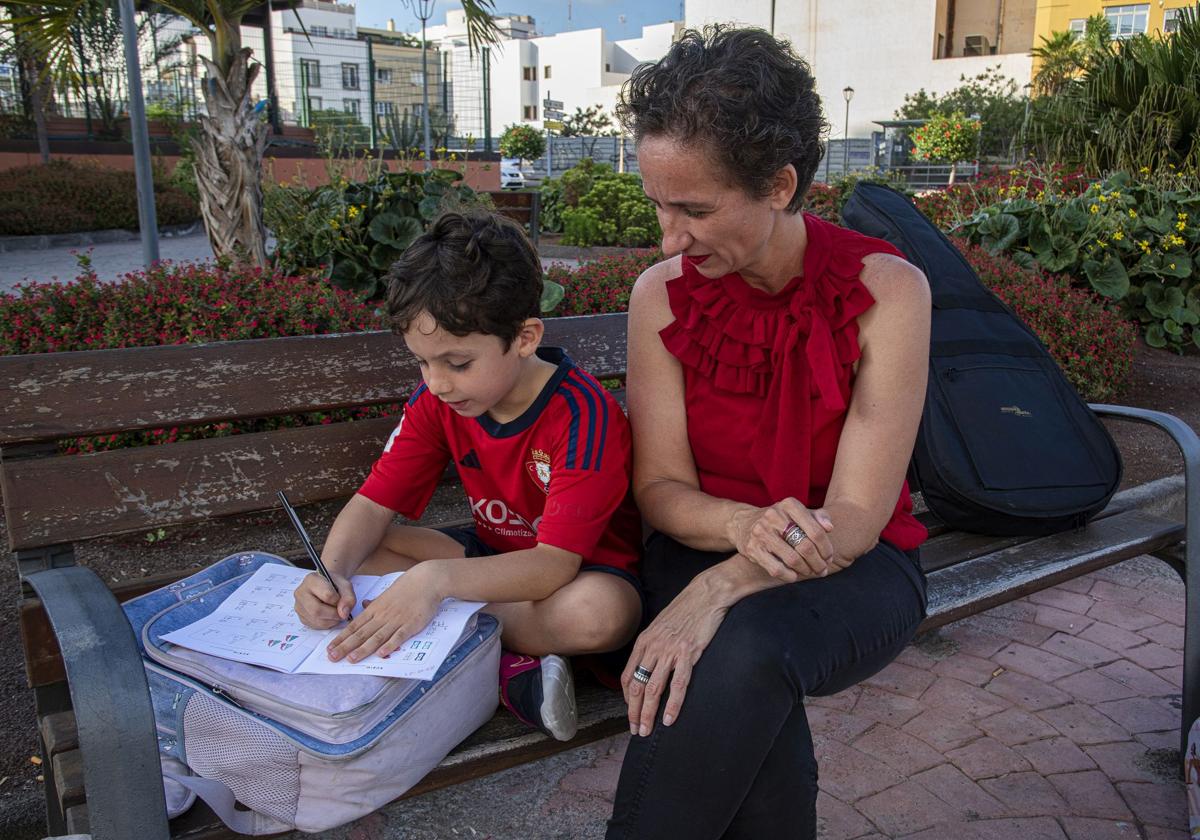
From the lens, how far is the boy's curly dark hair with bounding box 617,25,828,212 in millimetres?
1668

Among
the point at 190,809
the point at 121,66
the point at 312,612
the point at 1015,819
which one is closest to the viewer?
the point at 190,809

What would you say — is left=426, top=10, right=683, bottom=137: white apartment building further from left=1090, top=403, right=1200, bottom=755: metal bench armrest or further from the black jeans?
the black jeans

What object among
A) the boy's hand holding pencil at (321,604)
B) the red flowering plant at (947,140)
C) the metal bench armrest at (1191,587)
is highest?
the red flowering plant at (947,140)

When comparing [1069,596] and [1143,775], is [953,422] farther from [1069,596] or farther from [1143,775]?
[1069,596]

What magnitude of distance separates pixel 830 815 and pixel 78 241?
49.7 feet

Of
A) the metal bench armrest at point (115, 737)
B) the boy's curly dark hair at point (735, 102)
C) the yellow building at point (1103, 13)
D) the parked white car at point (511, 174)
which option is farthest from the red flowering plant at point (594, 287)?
the yellow building at point (1103, 13)

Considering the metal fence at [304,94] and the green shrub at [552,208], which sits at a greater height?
the metal fence at [304,94]

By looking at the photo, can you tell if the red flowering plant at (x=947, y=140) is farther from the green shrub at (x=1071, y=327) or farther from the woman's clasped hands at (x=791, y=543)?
the woman's clasped hands at (x=791, y=543)

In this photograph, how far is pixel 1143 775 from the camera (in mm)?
2438

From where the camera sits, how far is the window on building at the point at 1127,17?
140 feet

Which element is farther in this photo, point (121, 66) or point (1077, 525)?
point (121, 66)

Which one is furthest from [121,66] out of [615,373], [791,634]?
[791,634]

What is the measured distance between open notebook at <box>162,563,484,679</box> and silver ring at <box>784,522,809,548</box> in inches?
21.4

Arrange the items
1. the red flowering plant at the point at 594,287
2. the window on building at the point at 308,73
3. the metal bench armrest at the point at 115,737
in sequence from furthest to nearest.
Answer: the window on building at the point at 308,73 → the red flowering plant at the point at 594,287 → the metal bench armrest at the point at 115,737
